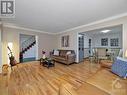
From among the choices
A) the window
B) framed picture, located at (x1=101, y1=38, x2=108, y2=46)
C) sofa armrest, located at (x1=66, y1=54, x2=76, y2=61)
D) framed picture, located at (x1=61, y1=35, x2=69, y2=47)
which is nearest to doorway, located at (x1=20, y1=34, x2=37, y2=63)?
framed picture, located at (x1=61, y1=35, x2=69, y2=47)

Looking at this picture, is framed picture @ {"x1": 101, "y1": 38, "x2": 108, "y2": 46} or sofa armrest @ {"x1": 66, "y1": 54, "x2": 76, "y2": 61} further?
framed picture @ {"x1": 101, "y1": 38, "x2": 108, "y2": 46}

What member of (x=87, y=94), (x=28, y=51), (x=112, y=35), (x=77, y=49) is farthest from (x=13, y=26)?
(x=112, y=35)

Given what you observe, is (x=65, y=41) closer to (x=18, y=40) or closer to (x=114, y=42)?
(x=18, y=40)

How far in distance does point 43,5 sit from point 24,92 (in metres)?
2.66

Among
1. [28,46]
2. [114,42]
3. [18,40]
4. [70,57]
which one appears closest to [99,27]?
[70,57]

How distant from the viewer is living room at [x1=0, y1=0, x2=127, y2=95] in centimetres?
307

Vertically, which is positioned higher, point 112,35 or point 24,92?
point 112,35

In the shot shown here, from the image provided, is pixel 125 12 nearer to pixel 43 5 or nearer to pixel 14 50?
pixel 43 5

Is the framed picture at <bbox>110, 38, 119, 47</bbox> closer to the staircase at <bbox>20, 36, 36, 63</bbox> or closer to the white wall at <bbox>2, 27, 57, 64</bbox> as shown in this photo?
the white wall at <bbox>2, 27, 57, 64</bbox>

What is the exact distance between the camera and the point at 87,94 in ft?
4.58

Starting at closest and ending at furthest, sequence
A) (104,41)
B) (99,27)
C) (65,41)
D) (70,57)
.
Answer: (99,27)
(70,57)
(65,41)
(104,41)

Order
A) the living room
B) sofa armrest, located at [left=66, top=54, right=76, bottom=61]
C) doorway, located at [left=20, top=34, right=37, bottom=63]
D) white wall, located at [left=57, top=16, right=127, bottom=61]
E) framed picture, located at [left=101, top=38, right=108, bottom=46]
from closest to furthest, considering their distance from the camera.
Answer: the living room → white wall, located at [left=57, top=16, right=127, bottom=61] → sofa armrest, located at [left=66, top=54, right=76, bottom=61] → doorway, located at [left=20, top=34, right=37, bottom=63] → framed picture, located at [left=101, top=38, right=108, bottom=46]

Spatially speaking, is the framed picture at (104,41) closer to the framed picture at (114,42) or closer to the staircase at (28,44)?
the framed picture at (114,42)

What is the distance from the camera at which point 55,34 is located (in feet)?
32.1
